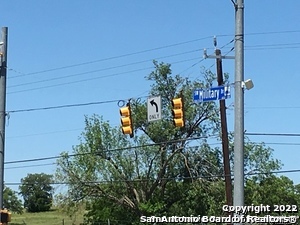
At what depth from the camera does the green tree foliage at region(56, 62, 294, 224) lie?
42.4 metres

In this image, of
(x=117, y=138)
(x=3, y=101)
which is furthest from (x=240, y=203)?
(x=117, y=138)

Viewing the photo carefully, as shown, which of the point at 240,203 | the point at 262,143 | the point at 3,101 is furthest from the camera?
the point at 262,143

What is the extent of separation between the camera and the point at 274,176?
4397 cm

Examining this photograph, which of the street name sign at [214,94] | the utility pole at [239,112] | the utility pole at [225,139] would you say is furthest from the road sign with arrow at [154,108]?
the utility pole at [239,112]

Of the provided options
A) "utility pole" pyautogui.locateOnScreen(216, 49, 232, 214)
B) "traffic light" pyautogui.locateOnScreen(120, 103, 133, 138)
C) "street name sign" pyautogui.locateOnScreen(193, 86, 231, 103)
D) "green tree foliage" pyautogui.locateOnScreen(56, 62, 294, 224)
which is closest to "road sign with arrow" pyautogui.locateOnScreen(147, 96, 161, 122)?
"traffic light" pyautogui.locateOnScreen(120, 103, 133, 138)

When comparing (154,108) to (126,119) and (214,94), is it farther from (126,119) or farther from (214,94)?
(214,94)

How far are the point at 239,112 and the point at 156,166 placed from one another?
88.6 ft

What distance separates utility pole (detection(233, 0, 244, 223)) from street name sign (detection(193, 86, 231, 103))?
2.04ft

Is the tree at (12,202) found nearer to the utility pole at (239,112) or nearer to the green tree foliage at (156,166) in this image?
the green tree foliage at (156,166)

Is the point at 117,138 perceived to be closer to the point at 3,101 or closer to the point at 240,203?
the point at 3,101

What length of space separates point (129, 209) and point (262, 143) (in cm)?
1021

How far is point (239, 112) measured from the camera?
1697 cm

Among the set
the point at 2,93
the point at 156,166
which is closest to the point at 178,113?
the point at 2,93

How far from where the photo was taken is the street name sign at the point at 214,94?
17.8 meters
